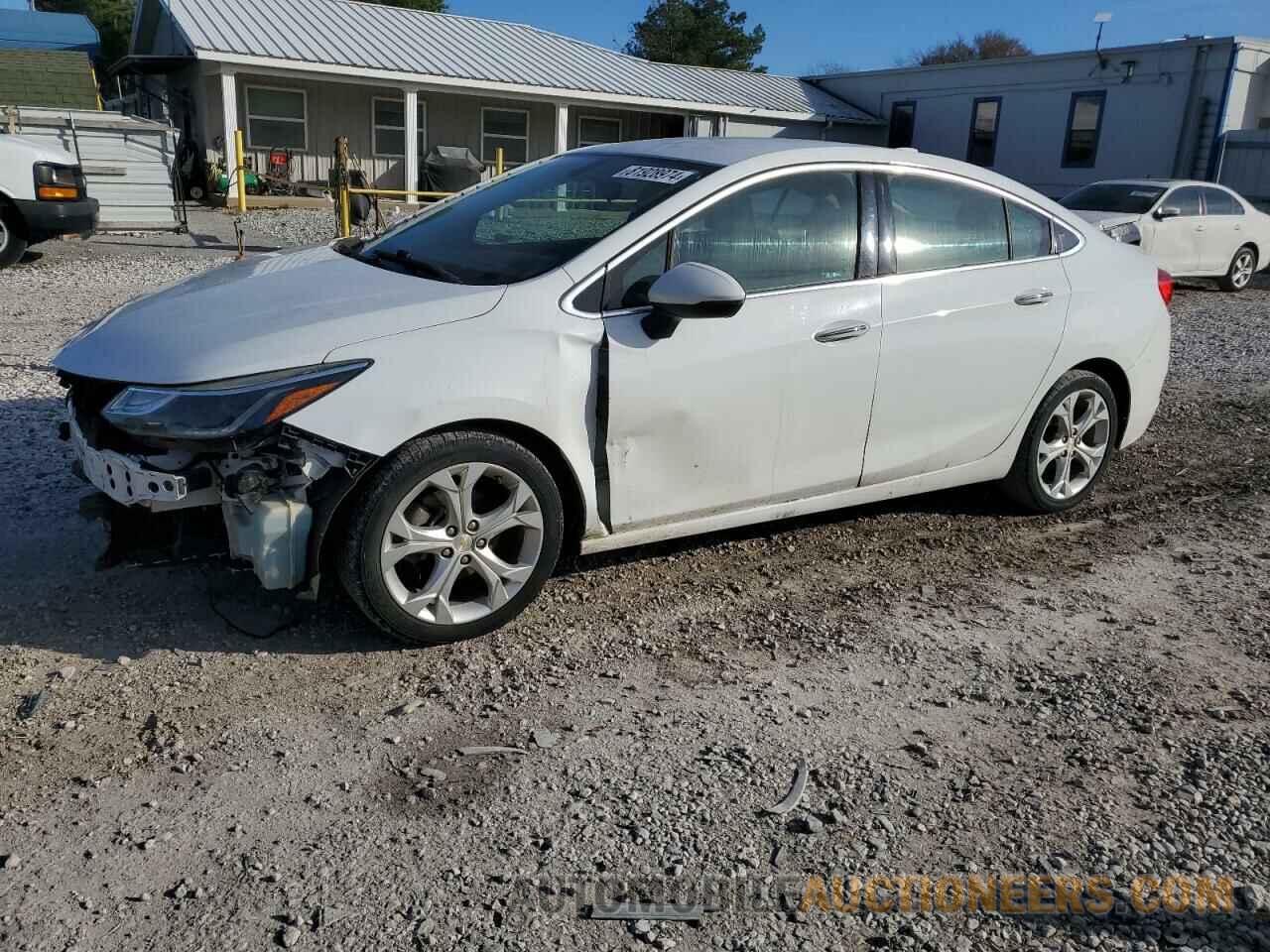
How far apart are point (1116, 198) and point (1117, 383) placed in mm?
10518

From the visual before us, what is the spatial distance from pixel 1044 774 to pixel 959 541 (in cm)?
200

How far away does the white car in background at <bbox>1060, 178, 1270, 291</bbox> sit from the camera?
1394cm

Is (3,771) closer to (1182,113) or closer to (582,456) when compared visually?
(582,456)

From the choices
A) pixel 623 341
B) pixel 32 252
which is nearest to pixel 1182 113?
pixel 32 252

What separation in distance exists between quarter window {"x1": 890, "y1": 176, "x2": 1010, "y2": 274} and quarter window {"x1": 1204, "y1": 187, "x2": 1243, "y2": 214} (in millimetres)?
11963

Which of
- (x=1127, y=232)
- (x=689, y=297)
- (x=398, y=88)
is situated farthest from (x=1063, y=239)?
(x=398, y=88)

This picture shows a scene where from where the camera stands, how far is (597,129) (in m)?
29.6

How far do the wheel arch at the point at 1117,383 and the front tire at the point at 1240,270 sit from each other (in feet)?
38.7

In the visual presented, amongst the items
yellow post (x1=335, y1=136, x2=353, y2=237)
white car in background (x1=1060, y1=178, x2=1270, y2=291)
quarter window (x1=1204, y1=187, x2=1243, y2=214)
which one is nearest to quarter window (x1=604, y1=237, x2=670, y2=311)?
yellow post (x1=335, y1=136, x2=353, y2=237)

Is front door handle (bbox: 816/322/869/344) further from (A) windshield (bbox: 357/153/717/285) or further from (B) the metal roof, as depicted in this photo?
(B) the metal roof

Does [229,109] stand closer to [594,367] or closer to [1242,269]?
[1242,269]

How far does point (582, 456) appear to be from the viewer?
12.5 feet

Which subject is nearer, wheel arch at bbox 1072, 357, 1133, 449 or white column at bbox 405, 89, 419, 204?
wheel arch at bbox 1072, 357, 1133, 449

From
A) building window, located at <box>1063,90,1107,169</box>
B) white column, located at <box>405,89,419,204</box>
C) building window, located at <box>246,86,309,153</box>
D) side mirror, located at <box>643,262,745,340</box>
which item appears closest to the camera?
side mirror, located at <box>643,262,745,340</box>
